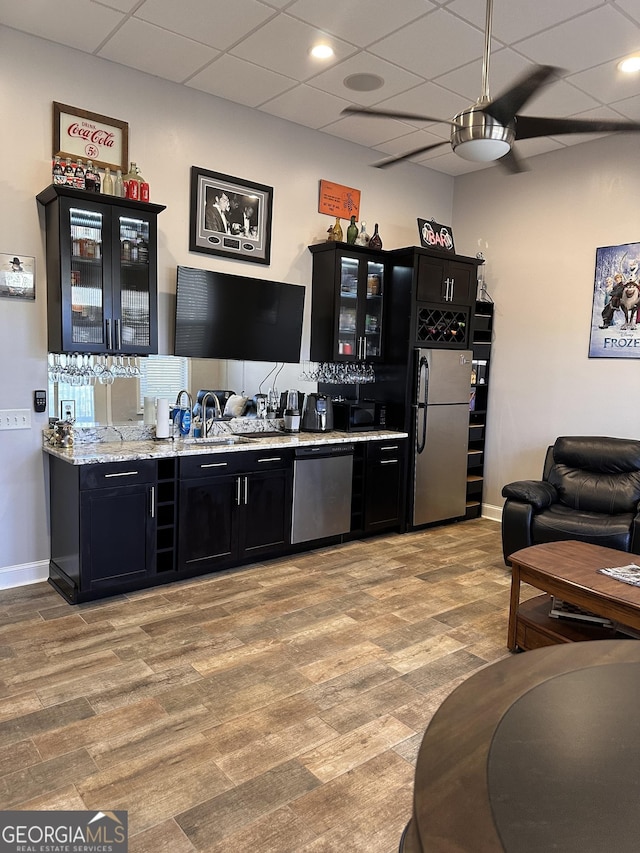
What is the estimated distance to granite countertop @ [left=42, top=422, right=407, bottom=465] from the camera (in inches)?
141

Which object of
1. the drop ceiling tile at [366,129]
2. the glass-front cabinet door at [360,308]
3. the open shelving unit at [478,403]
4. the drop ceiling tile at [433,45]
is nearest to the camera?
the drop ceiling tile at [433,45]

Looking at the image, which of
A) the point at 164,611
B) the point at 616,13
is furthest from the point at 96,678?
the point at 616,13

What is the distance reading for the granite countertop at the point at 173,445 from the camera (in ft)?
11.8

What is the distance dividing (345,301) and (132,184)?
195 centimetres

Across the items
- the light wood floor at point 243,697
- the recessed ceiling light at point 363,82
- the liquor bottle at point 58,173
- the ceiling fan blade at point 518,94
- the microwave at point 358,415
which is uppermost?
the recessed ceiling light at point 363,82

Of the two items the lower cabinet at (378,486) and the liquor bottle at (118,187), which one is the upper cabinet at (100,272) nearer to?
the liquor bottle at (118,187)

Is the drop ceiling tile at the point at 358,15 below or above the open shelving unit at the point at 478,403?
above

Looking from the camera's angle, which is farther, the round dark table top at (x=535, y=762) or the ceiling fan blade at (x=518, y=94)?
the ceiling fan blade at (x=518, y=94)

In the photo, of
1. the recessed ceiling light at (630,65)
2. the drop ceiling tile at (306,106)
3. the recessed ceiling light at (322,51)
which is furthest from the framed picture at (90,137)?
the recessed ceiling light at (630,65)

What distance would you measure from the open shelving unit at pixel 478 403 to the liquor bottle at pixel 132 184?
334 centimetres

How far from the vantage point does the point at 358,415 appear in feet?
17.0

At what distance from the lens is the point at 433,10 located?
3.26 metres

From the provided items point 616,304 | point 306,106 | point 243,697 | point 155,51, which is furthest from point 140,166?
point 616,304

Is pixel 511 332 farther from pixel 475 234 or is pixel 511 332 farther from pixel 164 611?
pixel 164 611
